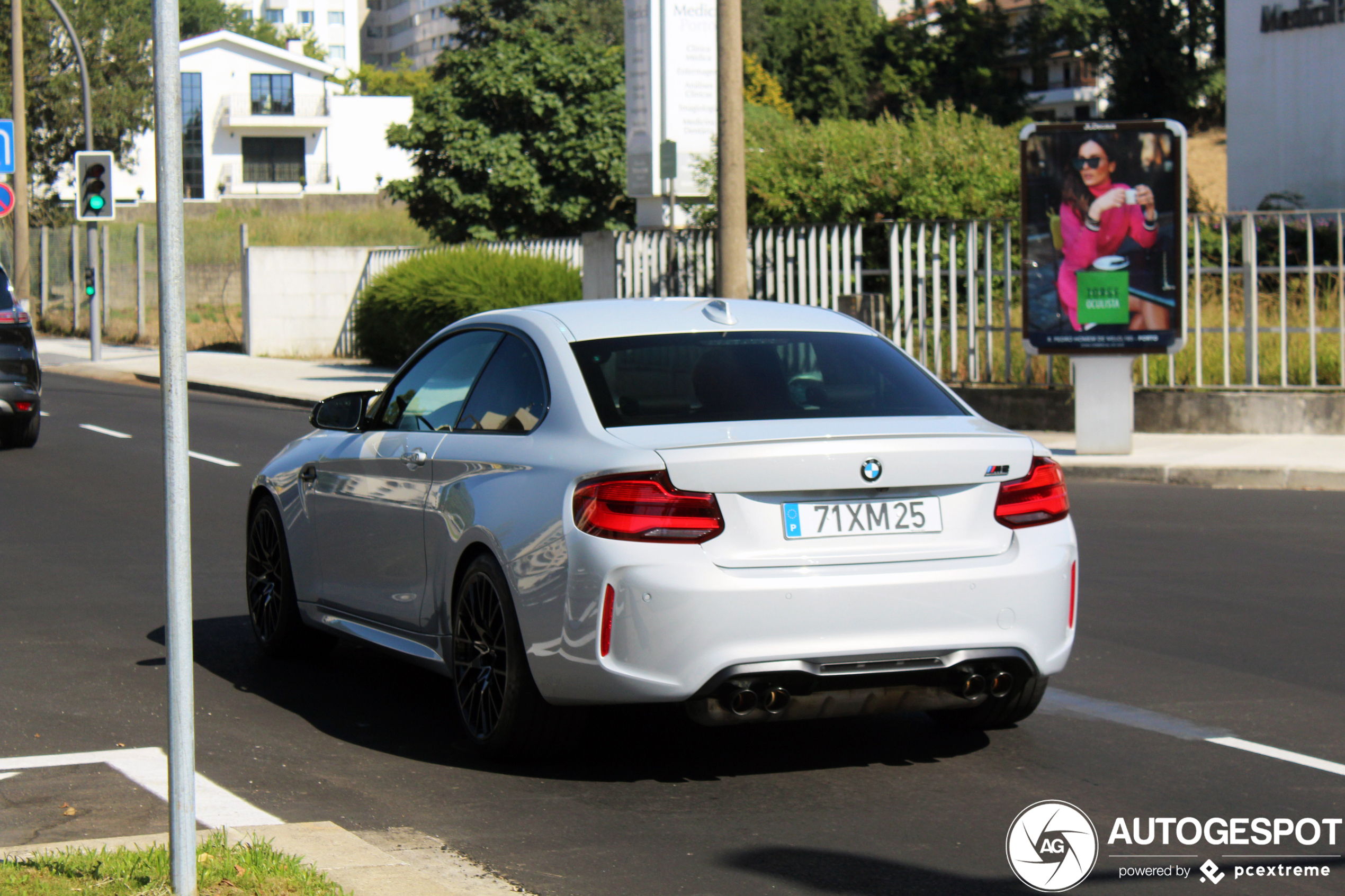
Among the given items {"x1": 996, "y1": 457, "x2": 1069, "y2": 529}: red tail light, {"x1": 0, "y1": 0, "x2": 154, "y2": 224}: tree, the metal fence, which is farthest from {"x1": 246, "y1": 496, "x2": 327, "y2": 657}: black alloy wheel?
{"x1": 0, "y1": 0, "x2": 154, "y2": 224}: tree

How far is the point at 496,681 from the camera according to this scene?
5539 mm

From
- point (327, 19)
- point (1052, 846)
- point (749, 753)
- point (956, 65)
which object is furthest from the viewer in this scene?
point (327, 19)

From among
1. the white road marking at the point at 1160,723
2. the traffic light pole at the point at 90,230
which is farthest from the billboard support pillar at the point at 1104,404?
the traffic light pole at the point at 90,230

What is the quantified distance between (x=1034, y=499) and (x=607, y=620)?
1.46 m

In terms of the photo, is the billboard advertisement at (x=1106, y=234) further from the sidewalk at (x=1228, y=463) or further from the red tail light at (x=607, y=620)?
the red tail light at (x=607, y=620)

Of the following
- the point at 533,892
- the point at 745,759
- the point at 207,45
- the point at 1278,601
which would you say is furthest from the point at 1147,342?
the point at 207,45

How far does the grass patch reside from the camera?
393cm

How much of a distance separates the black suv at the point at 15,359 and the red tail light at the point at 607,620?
1220 centimetres

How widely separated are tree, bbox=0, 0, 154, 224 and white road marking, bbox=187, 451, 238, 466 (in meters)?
41.2

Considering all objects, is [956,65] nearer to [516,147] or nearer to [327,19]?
[516,147]

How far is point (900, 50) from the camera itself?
70.1 meters

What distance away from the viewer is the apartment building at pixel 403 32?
15538 cm

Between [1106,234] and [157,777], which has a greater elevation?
[1106,234]

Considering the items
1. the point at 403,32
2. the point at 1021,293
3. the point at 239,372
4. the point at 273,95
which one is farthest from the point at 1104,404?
the point at 403,32
